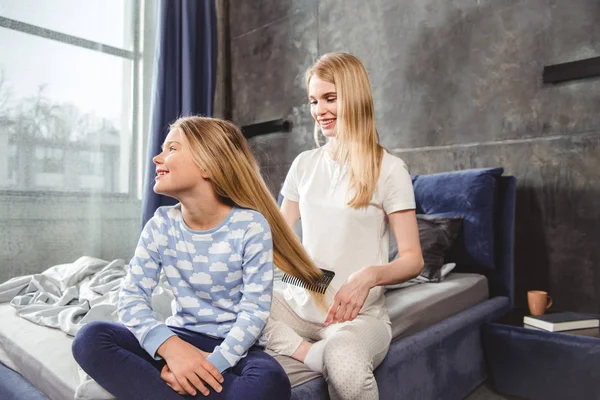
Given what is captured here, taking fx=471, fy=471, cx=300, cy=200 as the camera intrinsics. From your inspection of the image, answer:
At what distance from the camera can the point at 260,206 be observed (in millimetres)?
1191

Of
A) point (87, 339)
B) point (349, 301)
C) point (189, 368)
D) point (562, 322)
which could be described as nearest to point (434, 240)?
point (562, 322)

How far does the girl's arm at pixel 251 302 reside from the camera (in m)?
0.95

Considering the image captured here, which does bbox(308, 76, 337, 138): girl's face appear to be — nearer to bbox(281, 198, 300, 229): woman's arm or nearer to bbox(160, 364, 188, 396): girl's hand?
bbox(281, 198, 300, 229): woman's arm

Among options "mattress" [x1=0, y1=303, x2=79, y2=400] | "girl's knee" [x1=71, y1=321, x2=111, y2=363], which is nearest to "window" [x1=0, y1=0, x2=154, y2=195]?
"mattress" [x1=0, y1=303, x2=79, y2=400]

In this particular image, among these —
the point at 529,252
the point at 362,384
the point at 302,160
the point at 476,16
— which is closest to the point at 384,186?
the point at 302,160

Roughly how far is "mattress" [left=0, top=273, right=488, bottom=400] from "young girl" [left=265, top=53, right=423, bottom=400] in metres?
0.11

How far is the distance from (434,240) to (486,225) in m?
0.26

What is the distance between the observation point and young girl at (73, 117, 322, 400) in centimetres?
90

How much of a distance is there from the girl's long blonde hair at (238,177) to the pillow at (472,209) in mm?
1178

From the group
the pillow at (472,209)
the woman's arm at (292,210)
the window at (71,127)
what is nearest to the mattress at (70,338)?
the pillow at (472,209)

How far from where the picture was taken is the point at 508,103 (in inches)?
94.0

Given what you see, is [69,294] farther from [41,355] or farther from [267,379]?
[267,379]

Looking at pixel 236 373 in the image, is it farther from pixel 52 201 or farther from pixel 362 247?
pixel 52 201

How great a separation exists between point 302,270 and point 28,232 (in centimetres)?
254
